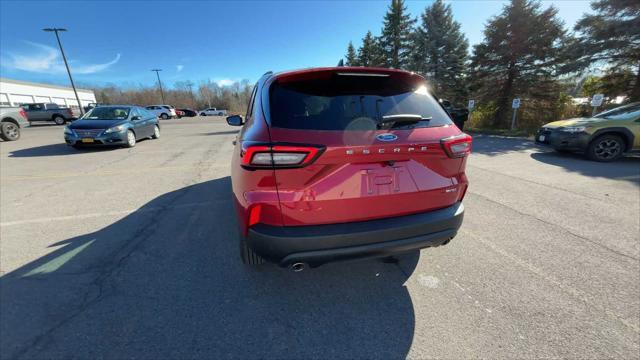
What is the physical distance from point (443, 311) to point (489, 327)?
31 cm

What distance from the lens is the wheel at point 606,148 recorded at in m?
6.79

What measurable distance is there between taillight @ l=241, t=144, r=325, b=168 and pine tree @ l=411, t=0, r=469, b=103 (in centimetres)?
2643

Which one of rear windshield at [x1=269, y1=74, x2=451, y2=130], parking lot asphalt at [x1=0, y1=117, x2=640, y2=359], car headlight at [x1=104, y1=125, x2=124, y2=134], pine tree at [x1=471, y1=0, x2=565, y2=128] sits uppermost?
pine tree at [x1=471, y1=0, x2=565, y2=128]

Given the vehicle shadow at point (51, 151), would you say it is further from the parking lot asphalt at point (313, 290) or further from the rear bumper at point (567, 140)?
the rear bumper at point (567, 140)

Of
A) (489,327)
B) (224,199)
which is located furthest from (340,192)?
(224,199)

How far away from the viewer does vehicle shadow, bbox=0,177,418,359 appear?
5.88ft

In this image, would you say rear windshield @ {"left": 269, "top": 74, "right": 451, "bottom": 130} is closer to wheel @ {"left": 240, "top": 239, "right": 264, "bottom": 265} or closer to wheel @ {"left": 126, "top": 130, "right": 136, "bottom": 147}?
wheel @ {"left": 240, "top": 239, "right": 264, "bottom": 265}

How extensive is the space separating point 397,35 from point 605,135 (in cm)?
2959

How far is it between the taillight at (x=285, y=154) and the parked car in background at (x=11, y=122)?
1585cm

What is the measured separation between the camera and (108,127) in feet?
28.6

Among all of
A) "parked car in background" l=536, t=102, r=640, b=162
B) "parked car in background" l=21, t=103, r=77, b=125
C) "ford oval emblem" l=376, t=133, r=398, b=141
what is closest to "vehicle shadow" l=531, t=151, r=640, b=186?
"parked car in background" l=536, t=102, r=640, b=162

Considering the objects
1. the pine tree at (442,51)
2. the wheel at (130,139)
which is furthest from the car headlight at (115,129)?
the pine tree at (442,51)

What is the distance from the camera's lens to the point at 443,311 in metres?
2.08

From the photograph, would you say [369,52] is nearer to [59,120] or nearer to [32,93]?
[59,120]
